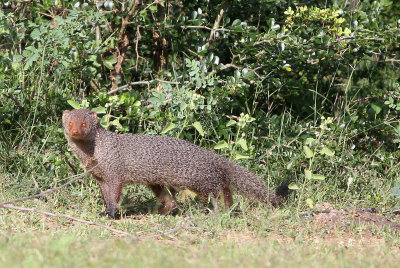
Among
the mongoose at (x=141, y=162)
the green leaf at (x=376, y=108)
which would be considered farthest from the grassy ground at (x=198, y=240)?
the green leaf at (x=376, y=108)

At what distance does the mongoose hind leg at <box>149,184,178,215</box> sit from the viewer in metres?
4.25

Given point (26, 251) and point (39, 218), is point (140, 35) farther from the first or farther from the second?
point (26, 251)

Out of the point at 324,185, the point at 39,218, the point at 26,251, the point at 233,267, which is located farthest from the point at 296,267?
the point at 324,185

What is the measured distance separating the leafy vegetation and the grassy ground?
1.15 ft

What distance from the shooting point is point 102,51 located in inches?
183

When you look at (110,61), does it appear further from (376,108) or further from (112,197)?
(376,108)

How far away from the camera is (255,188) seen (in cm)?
417

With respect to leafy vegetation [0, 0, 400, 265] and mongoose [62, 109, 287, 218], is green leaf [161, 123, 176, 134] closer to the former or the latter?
leafy vegetation [0, 0, 400, 265]

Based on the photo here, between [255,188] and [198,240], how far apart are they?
93 cm

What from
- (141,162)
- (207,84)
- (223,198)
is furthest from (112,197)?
(207,84)

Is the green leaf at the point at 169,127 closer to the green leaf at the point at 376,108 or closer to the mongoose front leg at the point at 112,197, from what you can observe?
the mongoose front leg at the point at 112,197

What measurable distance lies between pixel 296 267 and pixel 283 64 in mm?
2436

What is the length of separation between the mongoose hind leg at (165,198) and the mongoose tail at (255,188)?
0.41 m

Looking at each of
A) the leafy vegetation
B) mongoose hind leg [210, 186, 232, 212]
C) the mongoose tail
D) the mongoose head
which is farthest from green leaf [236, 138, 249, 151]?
the mongoose head
